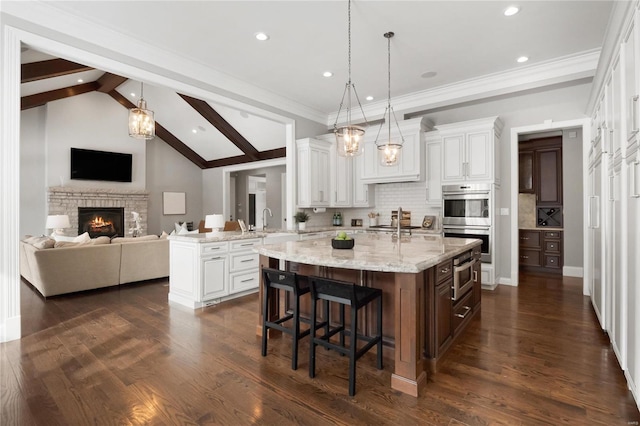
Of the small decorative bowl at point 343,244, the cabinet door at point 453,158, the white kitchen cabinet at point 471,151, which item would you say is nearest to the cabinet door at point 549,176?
the white kitchen cabinet at point 471,151

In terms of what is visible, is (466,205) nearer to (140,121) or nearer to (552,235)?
(552,235)

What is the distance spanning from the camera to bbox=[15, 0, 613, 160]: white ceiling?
3311 millimetres

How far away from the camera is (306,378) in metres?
2.40

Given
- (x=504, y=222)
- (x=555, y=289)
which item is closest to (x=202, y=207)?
(x=504, y=222)

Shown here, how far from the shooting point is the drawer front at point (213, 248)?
421 centimetres

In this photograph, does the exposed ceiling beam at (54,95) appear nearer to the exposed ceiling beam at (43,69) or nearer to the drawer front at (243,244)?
the exposed ceiling beam at (43,69)

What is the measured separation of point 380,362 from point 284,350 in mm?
834

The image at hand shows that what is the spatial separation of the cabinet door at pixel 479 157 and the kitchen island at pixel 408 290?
2.07m

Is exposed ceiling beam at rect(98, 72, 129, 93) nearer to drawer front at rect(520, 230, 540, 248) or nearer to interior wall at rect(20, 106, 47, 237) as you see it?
interior wall at rect(20, 106, 47, 237)

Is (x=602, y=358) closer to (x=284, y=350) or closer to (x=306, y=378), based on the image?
(x=306, y=378)

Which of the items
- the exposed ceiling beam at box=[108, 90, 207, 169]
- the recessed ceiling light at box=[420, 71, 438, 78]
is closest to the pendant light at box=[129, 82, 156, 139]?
the recessed ceiling light at box=[420, 71, 438, 78]

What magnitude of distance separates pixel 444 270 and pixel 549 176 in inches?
202

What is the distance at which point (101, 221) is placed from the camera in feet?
30.0

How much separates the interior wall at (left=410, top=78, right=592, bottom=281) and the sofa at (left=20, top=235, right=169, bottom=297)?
553 centimetres
